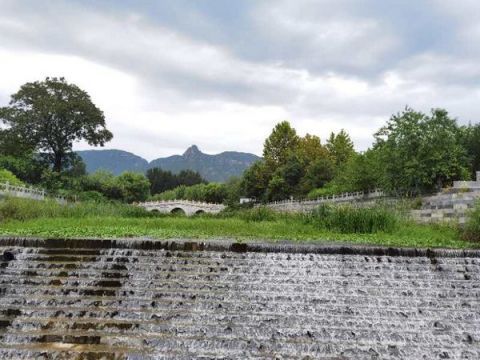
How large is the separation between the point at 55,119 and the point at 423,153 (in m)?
29.6

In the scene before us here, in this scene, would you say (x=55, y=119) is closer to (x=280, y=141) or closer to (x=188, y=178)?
(x=280, y=141)

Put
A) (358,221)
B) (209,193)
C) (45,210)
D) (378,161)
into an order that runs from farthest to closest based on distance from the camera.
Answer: (209,193) < (378,161) < (45,210) < (358,221)

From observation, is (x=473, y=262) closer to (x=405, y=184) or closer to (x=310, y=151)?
(x=405, y=184)

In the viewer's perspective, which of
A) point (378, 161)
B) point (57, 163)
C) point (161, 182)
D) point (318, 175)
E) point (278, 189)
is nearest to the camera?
point (378, 161)

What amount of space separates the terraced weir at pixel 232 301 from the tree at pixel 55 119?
1254 inches

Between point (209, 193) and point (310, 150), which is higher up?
point (310, 150)

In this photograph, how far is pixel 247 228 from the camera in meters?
18.8

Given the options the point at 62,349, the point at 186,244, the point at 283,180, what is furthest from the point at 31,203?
the point at 283,180

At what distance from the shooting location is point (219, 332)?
9836 millimetres

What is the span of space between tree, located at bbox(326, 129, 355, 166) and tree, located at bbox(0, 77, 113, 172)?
97.9ft

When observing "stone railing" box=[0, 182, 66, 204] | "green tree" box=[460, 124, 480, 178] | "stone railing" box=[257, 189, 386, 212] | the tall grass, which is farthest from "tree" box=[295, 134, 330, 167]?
the tall grass

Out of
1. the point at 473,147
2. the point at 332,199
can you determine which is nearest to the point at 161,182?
the point at 332,199

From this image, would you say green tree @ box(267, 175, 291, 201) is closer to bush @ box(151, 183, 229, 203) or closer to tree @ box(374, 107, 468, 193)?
bush @ box(151, 183, 229, 203)

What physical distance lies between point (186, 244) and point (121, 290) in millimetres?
2040
